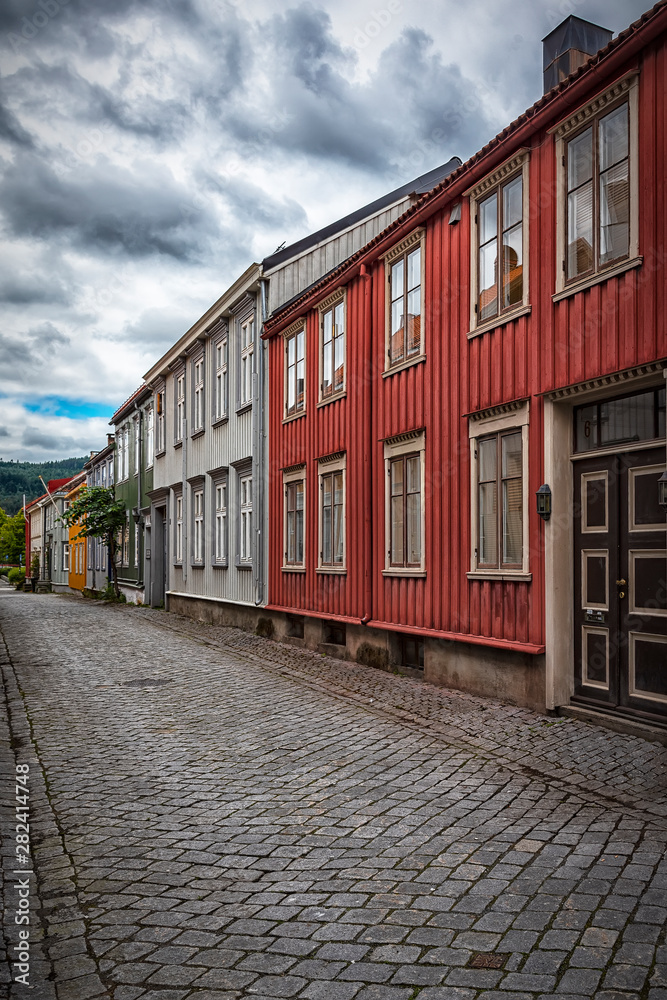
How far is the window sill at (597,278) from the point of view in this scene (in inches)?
307

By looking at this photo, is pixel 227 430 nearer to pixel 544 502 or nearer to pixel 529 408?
pixel 529 408

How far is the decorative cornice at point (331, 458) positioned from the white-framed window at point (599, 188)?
20.9 feet

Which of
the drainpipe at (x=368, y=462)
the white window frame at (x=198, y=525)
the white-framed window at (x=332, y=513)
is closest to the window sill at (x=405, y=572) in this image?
the drainpipe at (x=368, y=462)

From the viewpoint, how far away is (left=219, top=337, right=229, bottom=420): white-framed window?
70.5 feet

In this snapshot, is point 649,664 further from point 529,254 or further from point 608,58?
point 608,58

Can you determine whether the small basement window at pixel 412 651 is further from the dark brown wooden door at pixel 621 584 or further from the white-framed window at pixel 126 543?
the white-framed window at pixel 126 543

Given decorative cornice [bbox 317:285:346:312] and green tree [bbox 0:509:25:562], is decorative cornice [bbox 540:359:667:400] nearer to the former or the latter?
decorative cornice [bbox 317:285:346:312]

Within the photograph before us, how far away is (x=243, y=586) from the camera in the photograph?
19.5 m

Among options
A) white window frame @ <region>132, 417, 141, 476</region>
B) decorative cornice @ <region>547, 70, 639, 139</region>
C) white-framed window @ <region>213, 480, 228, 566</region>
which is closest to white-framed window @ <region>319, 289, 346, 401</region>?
decorative cornice @ <region>547, 70, 639, 139</region>

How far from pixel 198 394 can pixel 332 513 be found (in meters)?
10.3

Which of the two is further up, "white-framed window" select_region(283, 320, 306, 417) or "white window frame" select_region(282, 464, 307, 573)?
"white-framed window" select_region(283, 320, 306, 417)

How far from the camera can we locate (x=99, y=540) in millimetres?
40188

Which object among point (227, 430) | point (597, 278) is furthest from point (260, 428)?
point (597, 278)

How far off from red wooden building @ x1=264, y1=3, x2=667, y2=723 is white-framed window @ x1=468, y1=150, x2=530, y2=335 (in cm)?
3
